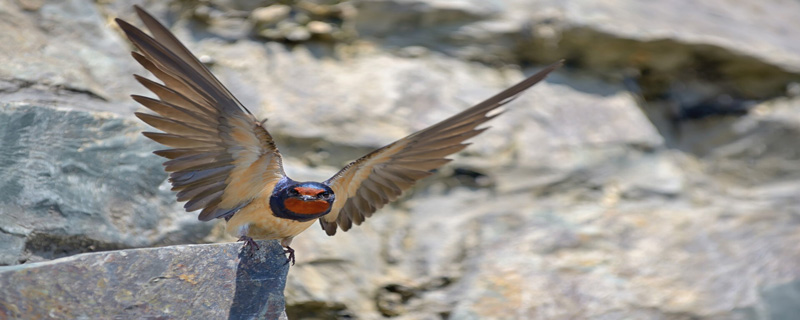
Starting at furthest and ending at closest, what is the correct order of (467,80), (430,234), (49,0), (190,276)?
(467,80) → (430,234) → (49,0) → (190,276)

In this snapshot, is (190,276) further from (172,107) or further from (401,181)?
(401,181)

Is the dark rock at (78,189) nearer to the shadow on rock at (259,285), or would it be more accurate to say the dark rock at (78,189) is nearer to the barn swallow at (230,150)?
the barn swallow at (230,150)

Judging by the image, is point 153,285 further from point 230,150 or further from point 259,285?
point 230,150

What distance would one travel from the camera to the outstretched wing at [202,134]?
264 centimetres

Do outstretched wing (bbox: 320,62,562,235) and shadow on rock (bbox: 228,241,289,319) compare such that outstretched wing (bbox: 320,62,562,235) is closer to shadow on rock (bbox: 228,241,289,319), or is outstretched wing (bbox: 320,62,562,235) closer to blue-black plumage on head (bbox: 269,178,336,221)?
blue-black plumage on head (bbox: 269,178,336,221)

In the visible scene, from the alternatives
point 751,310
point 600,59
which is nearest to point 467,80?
point 600,59

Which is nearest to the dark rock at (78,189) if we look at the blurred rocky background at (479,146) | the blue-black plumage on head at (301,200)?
the blurred rocky background at (479,146)

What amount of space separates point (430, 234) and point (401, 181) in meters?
1.25

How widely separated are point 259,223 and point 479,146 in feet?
7.49

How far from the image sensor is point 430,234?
4727 mm

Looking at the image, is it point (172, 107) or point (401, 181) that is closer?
point (172, 107)

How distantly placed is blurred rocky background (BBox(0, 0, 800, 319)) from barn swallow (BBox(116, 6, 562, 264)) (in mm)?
791

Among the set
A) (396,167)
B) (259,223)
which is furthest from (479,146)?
(259,223)

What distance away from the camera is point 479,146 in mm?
5086
